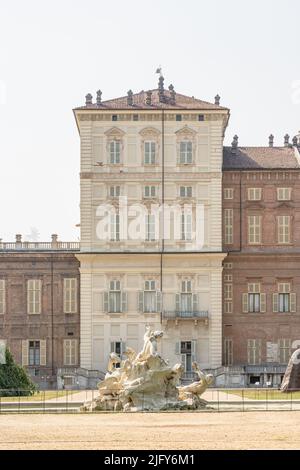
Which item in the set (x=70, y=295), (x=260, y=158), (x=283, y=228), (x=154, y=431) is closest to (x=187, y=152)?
(x=260, y=158)

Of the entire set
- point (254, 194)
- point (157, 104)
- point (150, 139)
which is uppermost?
point (157, 104)

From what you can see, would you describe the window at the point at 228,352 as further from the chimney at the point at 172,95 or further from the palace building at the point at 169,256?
the chimney at the point at 172,95

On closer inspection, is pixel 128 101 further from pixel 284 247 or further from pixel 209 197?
pixel 284 247

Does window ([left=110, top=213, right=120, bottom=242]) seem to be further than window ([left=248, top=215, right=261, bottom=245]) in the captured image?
No

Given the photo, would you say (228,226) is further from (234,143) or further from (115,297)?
(115,297)

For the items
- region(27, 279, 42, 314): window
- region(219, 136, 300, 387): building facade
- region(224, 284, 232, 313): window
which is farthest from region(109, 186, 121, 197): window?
region(224, 284, 232, 313): window

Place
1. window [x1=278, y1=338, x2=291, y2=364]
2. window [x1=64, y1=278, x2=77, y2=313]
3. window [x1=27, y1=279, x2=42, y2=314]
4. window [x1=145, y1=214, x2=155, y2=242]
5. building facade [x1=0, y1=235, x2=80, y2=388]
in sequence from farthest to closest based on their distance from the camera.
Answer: window [x1=64, y1=278, x2=77, y2=313] → window [x1=27, y1=279, x2=42, y2=314] → building facade [x1=0, y1=235, x2=80, y2=388] → window [x1=278, y1=338, x2=291, y2=364] → window [x1=145, y1=214, x2=155, y2=242]

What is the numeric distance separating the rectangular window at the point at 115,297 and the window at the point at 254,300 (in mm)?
6948

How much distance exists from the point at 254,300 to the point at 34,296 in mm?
12174

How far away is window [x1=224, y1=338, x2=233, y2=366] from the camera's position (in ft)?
256

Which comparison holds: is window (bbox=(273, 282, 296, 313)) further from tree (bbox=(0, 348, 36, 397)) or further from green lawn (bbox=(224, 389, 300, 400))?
tree (bbox=(0, 348, 36, 397))

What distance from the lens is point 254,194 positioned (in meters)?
79.0

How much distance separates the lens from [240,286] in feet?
258
